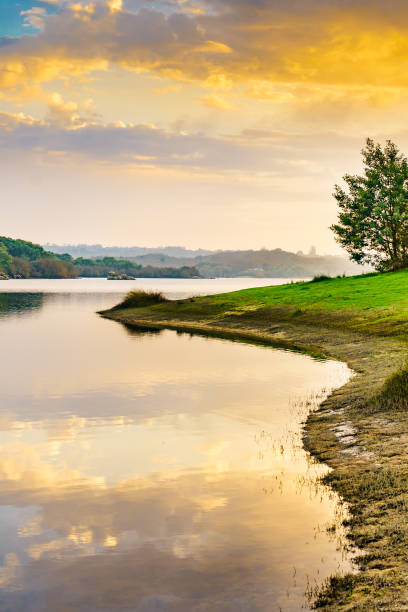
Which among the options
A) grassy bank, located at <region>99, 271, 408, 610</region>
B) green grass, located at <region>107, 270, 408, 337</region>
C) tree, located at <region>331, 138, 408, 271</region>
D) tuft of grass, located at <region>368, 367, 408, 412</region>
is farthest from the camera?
tree, located at <region>331, 138, 408, 271</region>

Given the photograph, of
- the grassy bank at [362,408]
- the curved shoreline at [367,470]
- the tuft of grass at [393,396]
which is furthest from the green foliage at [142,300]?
the tuft of grass at [393,396]

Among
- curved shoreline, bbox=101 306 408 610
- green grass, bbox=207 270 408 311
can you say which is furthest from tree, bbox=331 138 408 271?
curved shoreline, bbox=101 306 408 610

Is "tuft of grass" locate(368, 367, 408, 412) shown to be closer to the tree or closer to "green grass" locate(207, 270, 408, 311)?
"green grass" locate(207, 270, 408, 311)

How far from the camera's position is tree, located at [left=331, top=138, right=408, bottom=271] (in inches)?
3329

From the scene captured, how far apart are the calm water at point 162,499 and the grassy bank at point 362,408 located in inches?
23.2

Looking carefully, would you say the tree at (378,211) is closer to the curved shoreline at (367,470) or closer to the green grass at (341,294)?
the green grass at (341,294)

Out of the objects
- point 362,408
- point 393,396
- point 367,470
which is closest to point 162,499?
point 367,470

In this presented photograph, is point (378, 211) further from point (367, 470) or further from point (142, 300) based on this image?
point (367, 470)

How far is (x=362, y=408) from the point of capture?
21.0 m

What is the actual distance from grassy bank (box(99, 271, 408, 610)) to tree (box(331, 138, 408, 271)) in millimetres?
17710

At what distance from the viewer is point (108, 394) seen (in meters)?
28.2

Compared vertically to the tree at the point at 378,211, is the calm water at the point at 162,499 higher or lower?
lower

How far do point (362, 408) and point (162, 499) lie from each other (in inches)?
389

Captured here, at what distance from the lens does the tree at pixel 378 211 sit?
84.6 meters
